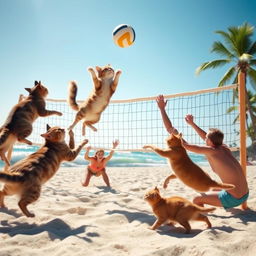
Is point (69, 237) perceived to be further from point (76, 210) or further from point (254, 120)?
point (254, 120)

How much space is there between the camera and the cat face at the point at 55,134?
2779 mm

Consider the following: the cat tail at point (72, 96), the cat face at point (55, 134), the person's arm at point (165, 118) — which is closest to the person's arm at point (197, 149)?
the person's arm at point (165, 118)

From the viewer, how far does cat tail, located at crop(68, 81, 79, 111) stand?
382 cm

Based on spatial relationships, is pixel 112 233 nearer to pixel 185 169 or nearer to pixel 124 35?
pixel 185 169

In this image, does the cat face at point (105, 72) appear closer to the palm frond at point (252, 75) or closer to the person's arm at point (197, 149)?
the person's arm at point (197, 149)

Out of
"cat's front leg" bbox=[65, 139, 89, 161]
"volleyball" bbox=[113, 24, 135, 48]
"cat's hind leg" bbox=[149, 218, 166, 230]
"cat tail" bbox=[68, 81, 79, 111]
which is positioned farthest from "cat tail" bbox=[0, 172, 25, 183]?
"volleyball" bbox=[113, 24, 135, 48]

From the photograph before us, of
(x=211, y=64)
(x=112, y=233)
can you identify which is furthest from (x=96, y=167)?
(x=211, y=64)

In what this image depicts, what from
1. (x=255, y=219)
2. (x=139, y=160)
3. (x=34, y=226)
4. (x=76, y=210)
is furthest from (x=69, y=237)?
(x=139, y=160)

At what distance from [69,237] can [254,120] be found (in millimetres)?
18493

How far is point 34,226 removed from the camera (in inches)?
95.8

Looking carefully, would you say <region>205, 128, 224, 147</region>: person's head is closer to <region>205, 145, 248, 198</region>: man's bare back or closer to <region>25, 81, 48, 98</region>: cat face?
<region>205, 145, 248, 198</region>: man's bare back

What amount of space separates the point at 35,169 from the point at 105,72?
5.77 feet

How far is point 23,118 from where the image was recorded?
135 inches

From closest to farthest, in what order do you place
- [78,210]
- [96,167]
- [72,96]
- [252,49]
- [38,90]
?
[78,210], [38,90], [72,96], [96,167], [252,49]
